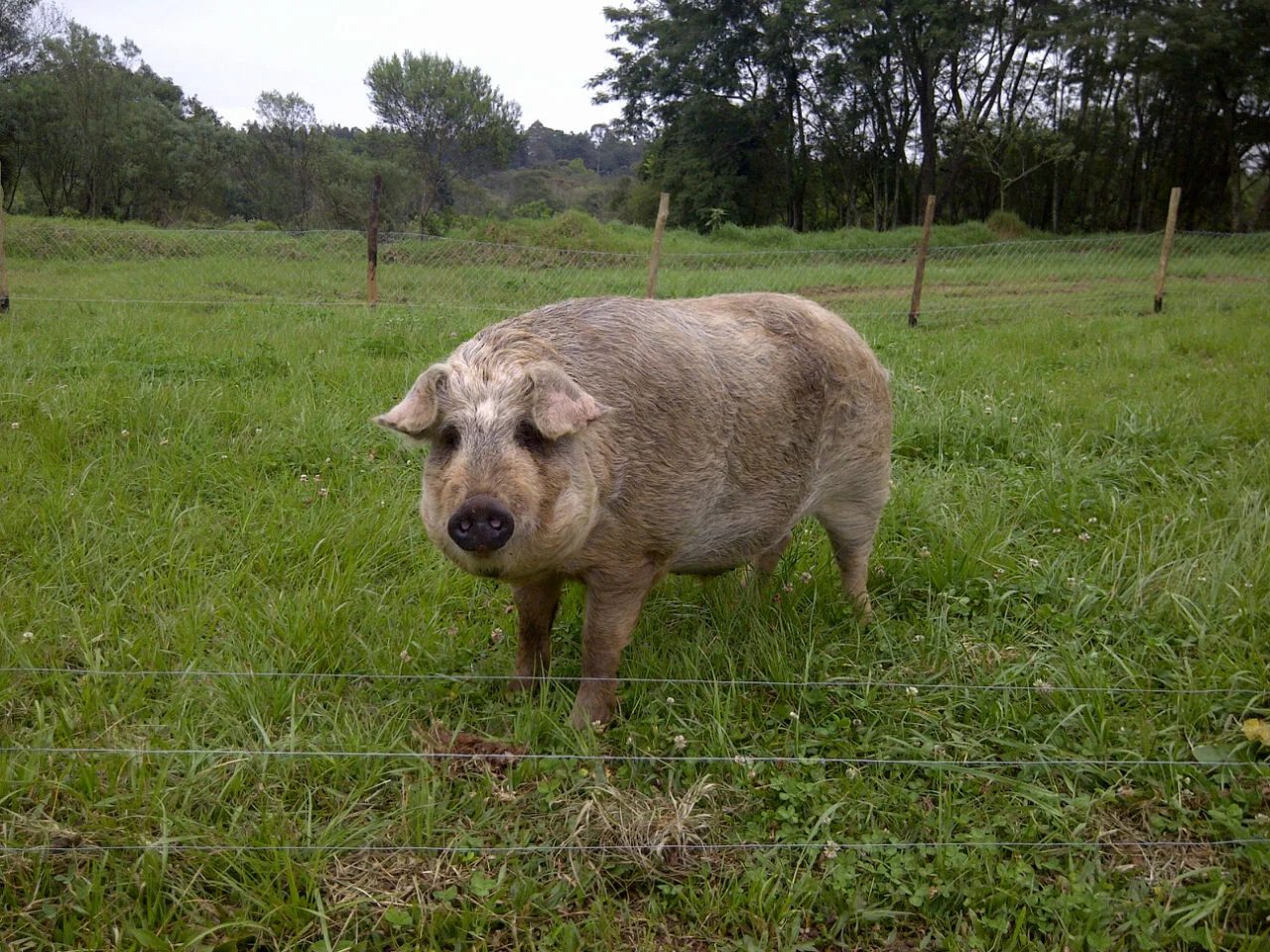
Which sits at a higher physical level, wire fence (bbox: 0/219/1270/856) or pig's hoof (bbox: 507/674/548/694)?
wire fence (bbox: 0/219/1270/856)

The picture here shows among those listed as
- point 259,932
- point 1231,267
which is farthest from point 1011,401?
point 1231,267

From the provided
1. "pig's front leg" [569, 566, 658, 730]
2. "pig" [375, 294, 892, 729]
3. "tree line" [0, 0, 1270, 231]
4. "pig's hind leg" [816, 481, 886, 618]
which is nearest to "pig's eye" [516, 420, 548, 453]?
"pig" [375, 294, 892, 729]

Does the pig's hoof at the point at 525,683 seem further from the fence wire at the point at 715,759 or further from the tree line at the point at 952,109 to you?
the tree line at the point at 952,109

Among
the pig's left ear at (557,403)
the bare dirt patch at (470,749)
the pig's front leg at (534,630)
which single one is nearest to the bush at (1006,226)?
the pig's front leg at (534,630)

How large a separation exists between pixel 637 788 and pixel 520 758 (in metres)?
0.39

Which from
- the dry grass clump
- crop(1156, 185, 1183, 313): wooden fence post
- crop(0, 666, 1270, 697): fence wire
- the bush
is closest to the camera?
the dry grass clump

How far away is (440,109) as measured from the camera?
135 ft

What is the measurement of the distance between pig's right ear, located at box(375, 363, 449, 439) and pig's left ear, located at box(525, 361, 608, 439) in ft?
0.90

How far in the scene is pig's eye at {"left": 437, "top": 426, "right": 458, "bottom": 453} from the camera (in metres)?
2.77

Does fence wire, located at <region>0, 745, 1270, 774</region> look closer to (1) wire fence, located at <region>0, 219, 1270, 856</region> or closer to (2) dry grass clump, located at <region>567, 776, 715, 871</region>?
(2) dry grass clump, located at <region>567, 776, 715, 871</region>

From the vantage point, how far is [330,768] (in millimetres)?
2822

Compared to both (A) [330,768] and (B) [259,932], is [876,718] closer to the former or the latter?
(A) [330,768]

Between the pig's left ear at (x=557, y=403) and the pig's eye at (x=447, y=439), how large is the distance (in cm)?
27

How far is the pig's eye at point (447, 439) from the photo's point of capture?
277 centimetres
